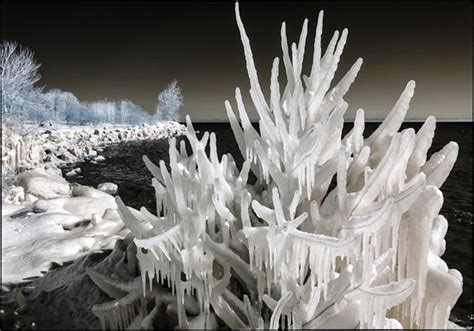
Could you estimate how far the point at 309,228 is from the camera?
367cm

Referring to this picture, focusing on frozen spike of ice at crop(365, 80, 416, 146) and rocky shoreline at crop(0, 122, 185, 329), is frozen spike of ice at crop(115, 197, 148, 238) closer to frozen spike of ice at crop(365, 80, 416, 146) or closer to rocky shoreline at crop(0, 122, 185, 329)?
rocky shoreline at crop(0, 122, 185, 329)

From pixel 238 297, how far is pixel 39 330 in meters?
2.72

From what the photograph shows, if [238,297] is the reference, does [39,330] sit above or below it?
below

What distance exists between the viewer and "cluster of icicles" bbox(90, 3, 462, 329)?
3127 millimetres

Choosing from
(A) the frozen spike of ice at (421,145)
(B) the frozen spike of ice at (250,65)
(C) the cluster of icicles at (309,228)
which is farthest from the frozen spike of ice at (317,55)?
(A) the frozen spike of ice at (421,145)

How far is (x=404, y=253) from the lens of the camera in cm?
351

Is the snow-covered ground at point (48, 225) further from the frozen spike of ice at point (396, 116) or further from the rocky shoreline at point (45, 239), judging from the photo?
the frozen spike of ice at point (396, 116)

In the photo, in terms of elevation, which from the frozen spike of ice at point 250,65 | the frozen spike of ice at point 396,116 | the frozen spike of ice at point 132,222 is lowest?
the frozen spike of ice at point 132,222

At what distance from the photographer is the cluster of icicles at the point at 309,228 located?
313 cm

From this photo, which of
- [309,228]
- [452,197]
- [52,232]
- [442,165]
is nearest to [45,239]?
[52,232]

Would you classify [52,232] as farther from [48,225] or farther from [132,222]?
[132,222]

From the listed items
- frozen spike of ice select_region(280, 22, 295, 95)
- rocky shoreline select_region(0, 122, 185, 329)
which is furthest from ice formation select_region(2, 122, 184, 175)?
frozen spike of ice select_region(280, 22, 295, 95)

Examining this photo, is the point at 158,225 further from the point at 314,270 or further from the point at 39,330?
the point at 39,330

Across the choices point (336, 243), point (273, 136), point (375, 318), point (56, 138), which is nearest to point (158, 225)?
point (273, 136)
